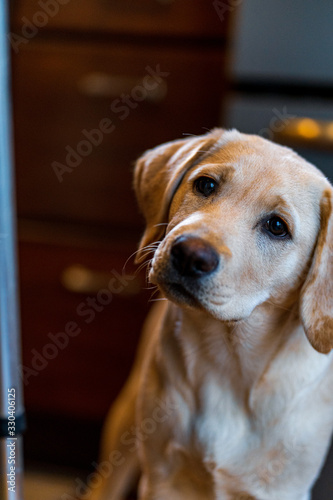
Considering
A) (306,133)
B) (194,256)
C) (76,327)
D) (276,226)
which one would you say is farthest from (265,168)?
(76,327)

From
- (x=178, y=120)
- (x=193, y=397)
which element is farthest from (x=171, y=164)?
(x=178, y=120)

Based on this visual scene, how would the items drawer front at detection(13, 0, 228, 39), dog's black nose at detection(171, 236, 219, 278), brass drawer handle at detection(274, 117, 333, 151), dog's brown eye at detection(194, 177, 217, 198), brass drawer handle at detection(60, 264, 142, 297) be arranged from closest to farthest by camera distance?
dog's black nose at detection(171, 236, 219, 278) → dog's brown eye at detection(194, 177, 217, 198) → brass drawer handle at detection(274, 117, 333, 151) → drawer front at detection(13, 0, 228, 39) → brass drawer handle at detection(60, 264, 142, 297)

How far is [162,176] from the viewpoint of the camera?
0.91 m

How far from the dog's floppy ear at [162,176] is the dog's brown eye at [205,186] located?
0.04m

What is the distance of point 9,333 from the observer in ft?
2.38

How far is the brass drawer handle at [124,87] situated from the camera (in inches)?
53.5

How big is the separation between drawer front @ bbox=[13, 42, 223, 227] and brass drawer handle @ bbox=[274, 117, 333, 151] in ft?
0.79

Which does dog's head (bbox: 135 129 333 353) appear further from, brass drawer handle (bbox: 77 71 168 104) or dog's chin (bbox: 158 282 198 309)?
brass drawer handle (bbox: 77 71 168 104)

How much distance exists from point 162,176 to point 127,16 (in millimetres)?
599

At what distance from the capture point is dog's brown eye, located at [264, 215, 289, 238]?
31.2 inches

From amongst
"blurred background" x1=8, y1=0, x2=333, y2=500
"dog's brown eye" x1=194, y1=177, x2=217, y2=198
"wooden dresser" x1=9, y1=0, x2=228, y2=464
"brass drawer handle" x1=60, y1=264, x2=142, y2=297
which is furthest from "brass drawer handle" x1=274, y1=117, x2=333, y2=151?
"brass drawer handle" x1=60, y1=264, x2=142, y2=297

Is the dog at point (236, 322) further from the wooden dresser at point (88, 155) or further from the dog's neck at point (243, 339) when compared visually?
the wooden dresser at point (88, 155)

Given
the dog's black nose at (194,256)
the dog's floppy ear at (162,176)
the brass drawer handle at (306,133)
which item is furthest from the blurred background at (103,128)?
the dog's black nose at (194,256)

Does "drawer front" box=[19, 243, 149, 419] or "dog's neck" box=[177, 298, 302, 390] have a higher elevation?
"dog's neck" box=[177, 298, 302, 390]
